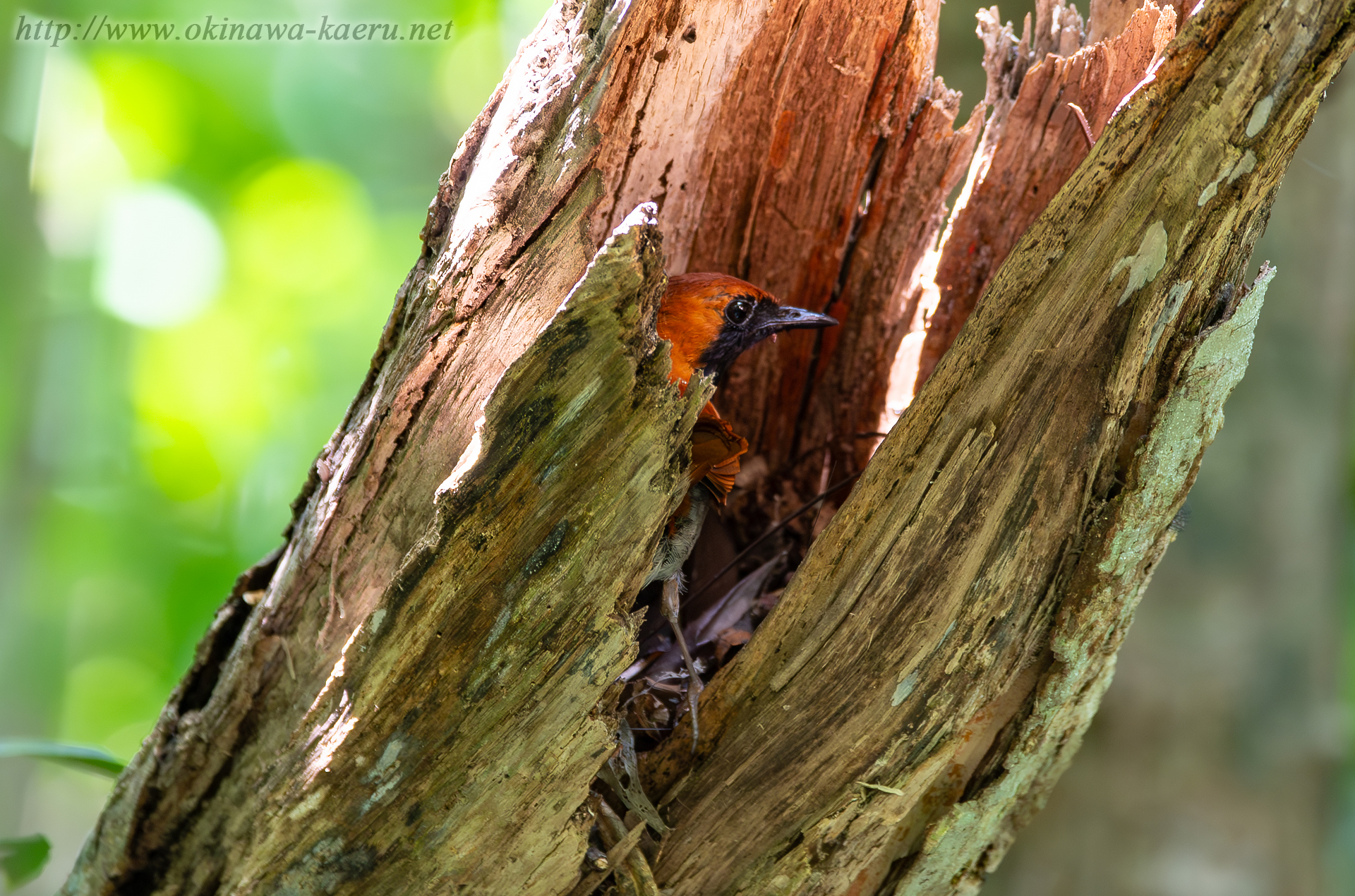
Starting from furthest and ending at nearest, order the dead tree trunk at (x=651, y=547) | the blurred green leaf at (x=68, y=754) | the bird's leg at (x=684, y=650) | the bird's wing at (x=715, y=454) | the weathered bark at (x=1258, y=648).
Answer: the weathered bark at (x=1258, y=648)
the blurred green leaf at (x=68, y=754)
the bird's wing at (x=715, y=454)
the bird's leg at (x=684, y=650)
the dead tree trunk at (x=651, y=547)

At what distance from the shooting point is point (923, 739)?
5.98 feet

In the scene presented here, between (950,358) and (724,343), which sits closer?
(950,358)

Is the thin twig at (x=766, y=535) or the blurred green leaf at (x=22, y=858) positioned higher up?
the blurred green leaf at (x=22, y=858)

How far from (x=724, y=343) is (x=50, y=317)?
19.0ft

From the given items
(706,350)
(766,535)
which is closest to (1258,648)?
(766,535)

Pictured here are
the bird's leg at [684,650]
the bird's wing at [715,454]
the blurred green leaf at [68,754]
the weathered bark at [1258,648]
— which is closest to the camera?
the bird's leg at [684,650]

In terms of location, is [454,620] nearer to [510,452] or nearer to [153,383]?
[510,452]

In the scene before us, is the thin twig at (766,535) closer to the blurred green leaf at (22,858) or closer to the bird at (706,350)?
the bird at (706,350)

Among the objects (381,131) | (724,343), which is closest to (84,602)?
(381,131)

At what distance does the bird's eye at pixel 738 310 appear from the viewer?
262 centimetres

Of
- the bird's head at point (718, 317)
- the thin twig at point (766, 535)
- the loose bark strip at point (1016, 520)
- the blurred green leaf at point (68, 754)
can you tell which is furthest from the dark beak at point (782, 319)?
the blurred green leaf at point (68, 754)

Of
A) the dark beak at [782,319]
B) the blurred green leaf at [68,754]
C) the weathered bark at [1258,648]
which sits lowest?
the weathered bark at [1258,648]

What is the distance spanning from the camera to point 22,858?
2551 mm

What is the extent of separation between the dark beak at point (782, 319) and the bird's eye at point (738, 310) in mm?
28
